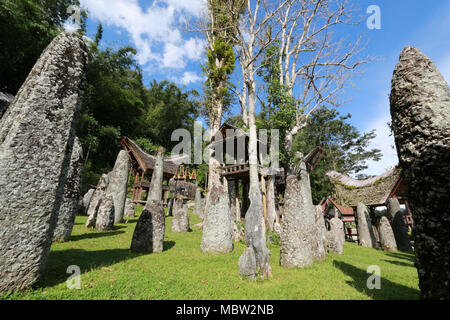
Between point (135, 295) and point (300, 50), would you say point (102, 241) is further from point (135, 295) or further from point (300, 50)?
point (300, 50)

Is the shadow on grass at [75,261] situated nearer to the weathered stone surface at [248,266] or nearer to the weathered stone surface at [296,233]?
the weathered stone surface at [248,266]

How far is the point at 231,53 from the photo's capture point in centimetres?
1433

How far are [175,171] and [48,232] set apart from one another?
865 inches

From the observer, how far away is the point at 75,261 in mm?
4594

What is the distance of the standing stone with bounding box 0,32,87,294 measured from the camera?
3.00 metres

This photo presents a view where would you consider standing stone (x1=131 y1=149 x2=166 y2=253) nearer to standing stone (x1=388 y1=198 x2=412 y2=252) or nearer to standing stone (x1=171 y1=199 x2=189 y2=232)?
standing stone (x1=171 y1=199 x2=189 y2=232)

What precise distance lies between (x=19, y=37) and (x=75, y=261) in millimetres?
21702

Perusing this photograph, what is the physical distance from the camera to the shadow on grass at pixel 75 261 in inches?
141

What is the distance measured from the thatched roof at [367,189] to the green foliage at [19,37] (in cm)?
3077

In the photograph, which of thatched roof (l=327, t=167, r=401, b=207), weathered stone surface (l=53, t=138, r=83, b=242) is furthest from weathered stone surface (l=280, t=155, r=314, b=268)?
thatched roof (l=327, t=167, r=401, b=207)

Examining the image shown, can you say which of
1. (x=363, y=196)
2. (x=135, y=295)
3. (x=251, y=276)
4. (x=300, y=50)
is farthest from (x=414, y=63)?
(x=363, y=196)

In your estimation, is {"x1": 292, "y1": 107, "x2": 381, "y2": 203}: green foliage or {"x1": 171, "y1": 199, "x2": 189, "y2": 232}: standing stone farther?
{"x1": 292, "y1": 107, "x2": 381, "y2": 203}: green foliage

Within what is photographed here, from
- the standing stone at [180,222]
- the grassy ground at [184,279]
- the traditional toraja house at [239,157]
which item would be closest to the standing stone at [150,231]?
the grassy ground at [184,279]
